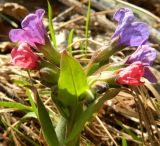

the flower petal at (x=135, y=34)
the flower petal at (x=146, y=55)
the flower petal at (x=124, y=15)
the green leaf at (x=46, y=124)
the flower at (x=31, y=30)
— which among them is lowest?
the green leaf at (x=46, y=124)

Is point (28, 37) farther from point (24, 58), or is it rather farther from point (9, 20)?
point (9, 20)

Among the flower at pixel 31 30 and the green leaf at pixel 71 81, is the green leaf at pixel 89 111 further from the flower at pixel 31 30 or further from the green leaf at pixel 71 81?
the flower at pixel 31 30

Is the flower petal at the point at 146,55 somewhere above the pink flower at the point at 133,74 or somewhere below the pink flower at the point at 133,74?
above

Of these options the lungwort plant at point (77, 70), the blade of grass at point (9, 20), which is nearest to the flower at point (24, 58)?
the lungwort plant at point (77, 70)

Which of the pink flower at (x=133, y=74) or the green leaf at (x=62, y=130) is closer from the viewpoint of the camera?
the pink flower at (x=133, y=74)

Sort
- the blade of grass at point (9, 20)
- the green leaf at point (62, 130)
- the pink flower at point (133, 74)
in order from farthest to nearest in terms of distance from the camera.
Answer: the blade of grass at point (9, 20) < the green leaf at point (62, 130) < the pink flower at point (133, 74)

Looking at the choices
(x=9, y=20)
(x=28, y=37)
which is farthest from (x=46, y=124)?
(x=9, y=20)

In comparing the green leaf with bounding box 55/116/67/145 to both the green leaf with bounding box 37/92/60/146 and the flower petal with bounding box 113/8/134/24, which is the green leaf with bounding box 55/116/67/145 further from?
the flower petal with bounding box 113/8/134/24
